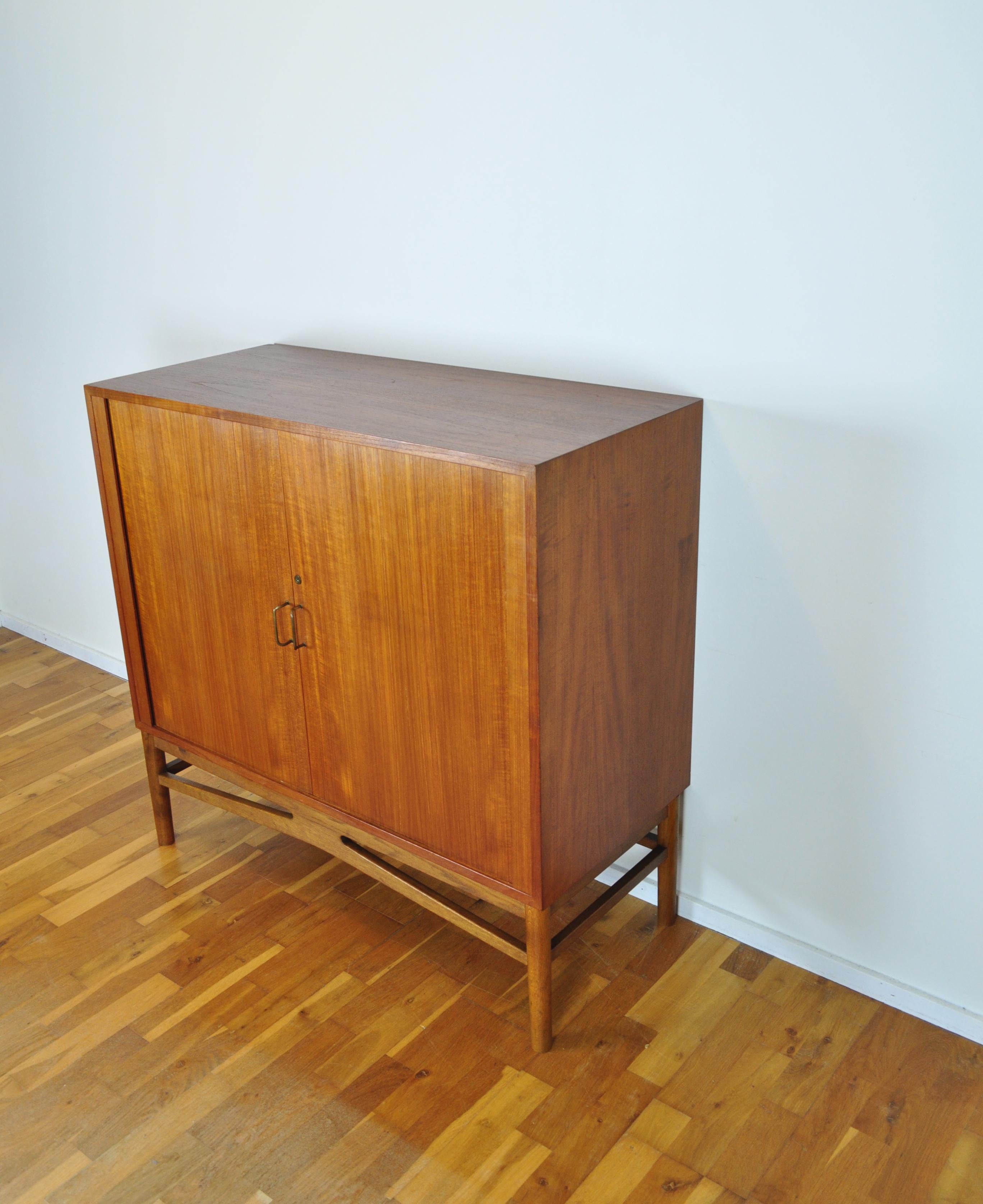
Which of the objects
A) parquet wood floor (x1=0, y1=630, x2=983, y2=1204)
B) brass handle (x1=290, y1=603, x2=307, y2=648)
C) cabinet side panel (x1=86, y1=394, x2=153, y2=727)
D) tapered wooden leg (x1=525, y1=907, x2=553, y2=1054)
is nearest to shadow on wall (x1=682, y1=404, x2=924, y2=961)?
parquet wood floor (x1=0, y1=630, x2=983, y2=1204)

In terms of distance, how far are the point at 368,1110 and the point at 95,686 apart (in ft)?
6.17

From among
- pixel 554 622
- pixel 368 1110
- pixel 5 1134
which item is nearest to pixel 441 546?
pixel 554 622

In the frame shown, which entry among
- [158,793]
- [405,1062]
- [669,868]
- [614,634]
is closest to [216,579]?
[158,793]

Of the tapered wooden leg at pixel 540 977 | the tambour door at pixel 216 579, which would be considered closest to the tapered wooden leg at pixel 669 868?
the tapered wooden leg at pixel 540 977

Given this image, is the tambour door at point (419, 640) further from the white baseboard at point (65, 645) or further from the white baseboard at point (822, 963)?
the white baseboard at point (65, 645)

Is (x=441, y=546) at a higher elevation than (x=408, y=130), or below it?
below

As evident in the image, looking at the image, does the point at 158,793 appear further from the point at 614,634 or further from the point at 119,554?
A: the point at 614,634

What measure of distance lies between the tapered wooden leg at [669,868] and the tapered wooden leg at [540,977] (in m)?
0.34

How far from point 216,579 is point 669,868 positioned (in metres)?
1.05

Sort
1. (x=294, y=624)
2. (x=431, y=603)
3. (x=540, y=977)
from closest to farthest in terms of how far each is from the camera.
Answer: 1. (x=431, y=603)
2. (x=540, y=977)
3. (x=294, y=624)

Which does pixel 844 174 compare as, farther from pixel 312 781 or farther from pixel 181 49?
pixel 181 49

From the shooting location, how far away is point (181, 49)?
2.44 meters

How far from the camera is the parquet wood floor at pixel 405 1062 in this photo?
1682 mm

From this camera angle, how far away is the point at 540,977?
1868 millimetres
